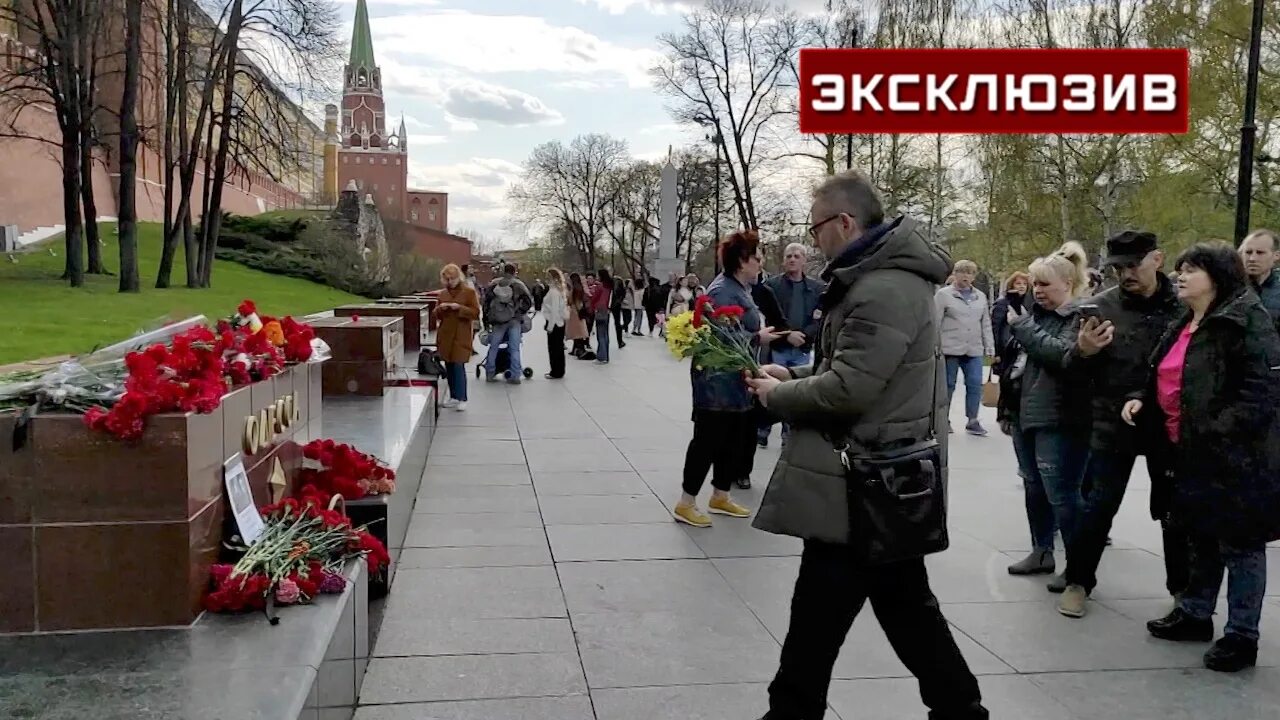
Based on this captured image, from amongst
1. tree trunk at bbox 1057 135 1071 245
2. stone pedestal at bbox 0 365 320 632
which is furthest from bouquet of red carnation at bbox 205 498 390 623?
tree trunk at bbox 1057 135 1071 245

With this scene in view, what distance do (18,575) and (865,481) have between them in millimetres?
2693

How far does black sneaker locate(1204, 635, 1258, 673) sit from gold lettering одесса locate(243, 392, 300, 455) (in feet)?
13.2

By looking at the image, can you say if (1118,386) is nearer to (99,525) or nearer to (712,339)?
(712,339)

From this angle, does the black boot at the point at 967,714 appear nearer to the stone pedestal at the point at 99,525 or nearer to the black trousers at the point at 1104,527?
the black trousers at the point at 1104,527

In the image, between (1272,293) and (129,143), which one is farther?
(129,143)

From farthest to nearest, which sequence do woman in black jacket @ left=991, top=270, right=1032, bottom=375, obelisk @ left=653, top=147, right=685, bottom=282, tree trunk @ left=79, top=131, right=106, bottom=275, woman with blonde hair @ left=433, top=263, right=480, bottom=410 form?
obelisk @ left=653, top=147, right=685, bottom=282, tree trunk @ left=79, top=131, right=106, bottom=275, woman with blonde hair @ left=433, top=263, right=480, bottom=410, woman in black jacket @ left=991, top=270, right=1032, bottom=375

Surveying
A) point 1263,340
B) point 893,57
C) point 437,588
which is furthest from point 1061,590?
point 893,57

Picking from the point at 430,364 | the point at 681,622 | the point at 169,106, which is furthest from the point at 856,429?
the point at 169,106

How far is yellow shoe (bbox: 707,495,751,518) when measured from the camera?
7031 millimetres

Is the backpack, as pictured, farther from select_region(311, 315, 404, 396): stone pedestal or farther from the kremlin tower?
the kremlin tower

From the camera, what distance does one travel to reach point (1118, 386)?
5.15 metres

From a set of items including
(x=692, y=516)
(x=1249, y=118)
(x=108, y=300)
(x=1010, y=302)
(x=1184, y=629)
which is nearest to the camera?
(x=1184, y=629)

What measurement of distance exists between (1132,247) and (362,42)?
126 meters

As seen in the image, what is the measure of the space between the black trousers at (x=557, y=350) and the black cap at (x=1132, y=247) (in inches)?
492
